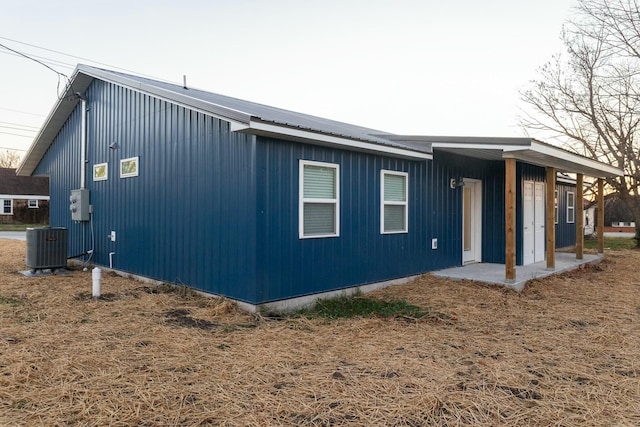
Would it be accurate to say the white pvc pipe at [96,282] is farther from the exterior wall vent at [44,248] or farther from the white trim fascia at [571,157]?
the white trim fascia at [571,157]

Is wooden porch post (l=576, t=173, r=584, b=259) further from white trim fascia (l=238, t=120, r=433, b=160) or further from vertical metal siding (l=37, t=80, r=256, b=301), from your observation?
vertical metal siding (l=37, t=80, r=256, b=301)

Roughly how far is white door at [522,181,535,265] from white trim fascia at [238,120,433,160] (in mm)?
3506

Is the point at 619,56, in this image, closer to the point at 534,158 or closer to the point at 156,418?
the point at 534,158

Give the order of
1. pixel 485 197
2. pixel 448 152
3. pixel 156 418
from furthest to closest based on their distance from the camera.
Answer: pixel 485 197, pixel 448 152, pixel 156 418

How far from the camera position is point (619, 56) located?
1516cm

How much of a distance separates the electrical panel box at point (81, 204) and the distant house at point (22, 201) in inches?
1003

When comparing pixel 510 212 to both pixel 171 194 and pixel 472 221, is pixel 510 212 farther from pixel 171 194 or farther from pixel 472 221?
pixel 171 194

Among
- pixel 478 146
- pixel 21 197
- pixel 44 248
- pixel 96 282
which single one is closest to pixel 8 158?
pixel 21 197

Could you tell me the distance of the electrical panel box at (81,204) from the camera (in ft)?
30.4

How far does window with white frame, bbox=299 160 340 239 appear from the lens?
6.30m

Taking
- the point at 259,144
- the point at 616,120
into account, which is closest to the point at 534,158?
the point at 259,144

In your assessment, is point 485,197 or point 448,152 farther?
point 485,197

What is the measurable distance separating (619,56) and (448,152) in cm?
1078

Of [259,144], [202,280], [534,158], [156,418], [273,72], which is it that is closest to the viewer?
[156,418]
